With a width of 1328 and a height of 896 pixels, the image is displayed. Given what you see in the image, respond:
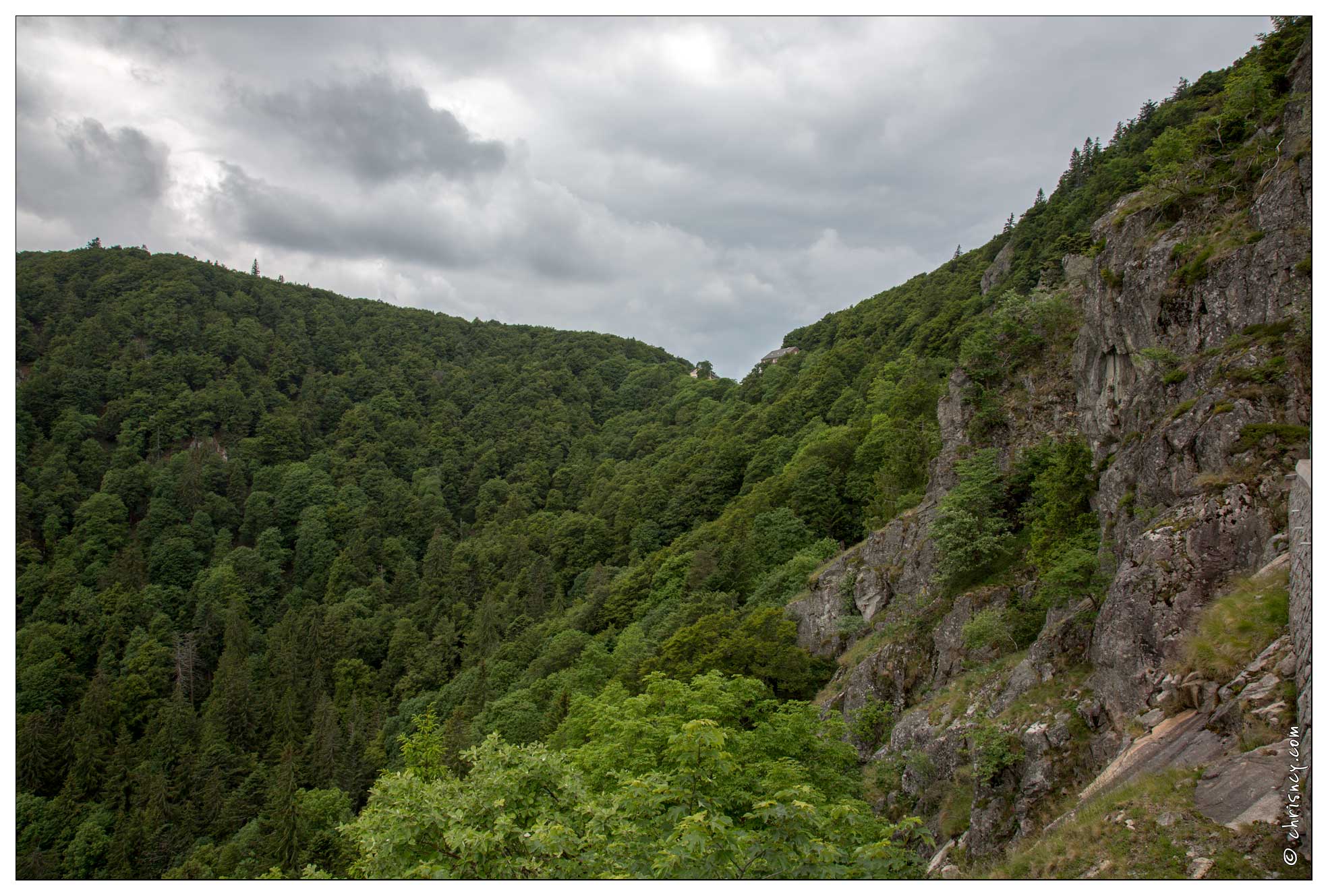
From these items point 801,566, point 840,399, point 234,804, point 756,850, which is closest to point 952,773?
point 756,850

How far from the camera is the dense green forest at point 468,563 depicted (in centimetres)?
1477

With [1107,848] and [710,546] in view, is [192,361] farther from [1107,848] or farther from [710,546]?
[1107,848]

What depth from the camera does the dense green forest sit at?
14.8 m

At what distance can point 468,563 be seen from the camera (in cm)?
10625

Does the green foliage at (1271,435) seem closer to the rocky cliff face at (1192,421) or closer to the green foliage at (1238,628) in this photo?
the rocky cliff face at (1192,421)

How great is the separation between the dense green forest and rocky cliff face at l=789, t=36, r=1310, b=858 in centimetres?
234

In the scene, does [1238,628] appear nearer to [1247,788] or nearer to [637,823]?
[1247,788]

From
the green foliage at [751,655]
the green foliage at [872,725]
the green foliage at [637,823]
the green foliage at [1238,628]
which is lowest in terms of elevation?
the green foliage at [872,725]

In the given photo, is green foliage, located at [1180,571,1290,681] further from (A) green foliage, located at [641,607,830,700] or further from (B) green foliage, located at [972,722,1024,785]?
(A) green foliage, located at [641,607,830,700]

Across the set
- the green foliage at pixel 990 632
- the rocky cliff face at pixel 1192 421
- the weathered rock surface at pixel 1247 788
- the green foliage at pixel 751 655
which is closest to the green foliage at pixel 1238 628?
the rocky cliff face at pixel 1192 421

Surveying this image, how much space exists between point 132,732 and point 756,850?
329 feet

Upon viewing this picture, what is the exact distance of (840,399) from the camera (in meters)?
81.6

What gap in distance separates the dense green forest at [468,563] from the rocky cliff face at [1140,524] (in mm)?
2345

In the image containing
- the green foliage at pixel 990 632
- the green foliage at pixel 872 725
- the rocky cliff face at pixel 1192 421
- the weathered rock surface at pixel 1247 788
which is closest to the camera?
the weathered rock surface at pixel 1247 788
